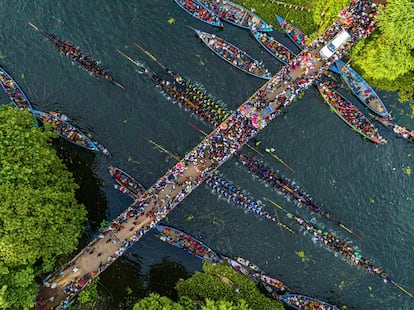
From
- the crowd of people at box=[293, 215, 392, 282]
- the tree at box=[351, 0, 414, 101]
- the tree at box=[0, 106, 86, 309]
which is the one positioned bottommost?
the tree at box=[0, 106, 86, 309]

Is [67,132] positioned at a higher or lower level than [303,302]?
higher

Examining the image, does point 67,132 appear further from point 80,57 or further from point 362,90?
point 362,90

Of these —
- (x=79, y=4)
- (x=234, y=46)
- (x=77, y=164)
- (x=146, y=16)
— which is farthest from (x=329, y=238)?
(x=79, y=4)

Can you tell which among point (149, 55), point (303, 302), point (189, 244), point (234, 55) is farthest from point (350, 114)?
point (149, 55)

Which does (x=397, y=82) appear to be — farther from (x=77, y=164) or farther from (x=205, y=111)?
(x=77, y=164)

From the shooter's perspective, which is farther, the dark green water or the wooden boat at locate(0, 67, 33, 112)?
the wooden boat at locate(0, 67, 33, 112)

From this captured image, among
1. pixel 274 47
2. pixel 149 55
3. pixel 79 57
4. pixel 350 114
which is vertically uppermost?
pixel 274 47

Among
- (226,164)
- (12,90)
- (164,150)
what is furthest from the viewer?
(12,90)

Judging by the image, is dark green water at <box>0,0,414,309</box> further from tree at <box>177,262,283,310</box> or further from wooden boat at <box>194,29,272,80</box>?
tree at <box>177,262,283,310</box>

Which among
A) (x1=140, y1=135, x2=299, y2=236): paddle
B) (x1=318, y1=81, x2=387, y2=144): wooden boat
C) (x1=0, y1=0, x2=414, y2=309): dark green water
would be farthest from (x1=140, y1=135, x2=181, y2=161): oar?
(x1=318, y1=81, x2=387, y2=144): wooden boat
